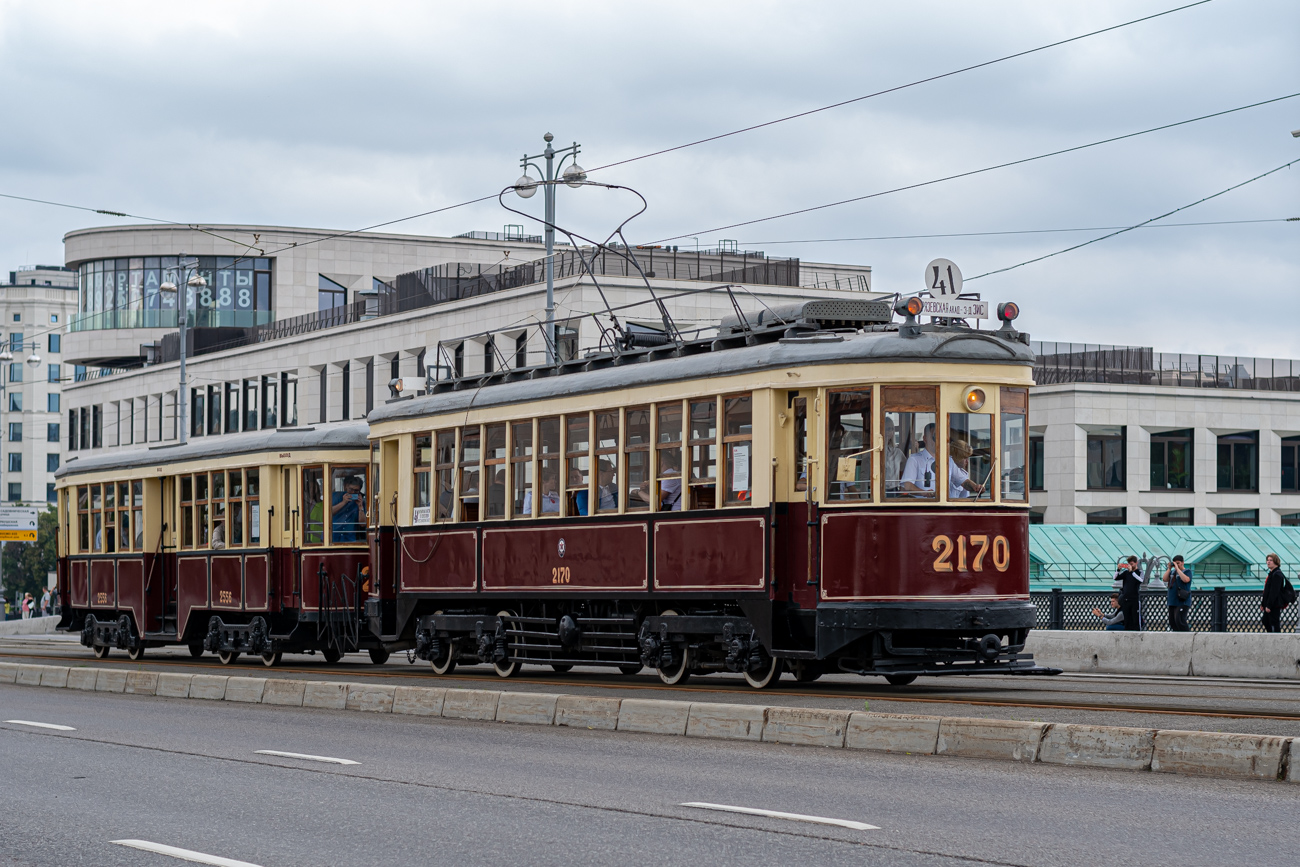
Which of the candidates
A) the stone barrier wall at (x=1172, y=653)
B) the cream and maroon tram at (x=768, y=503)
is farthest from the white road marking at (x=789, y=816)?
the stone barrier wall at (x=1172, y=653)

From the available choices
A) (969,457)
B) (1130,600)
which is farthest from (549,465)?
(1130,600)

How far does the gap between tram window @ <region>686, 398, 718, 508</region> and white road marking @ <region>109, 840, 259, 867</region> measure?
965 centimetres

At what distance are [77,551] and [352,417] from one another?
29848 mm

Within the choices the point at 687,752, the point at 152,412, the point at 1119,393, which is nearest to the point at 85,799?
the point at 687,752

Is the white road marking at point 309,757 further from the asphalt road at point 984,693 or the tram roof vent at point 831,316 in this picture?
the tram roof vent at point 831,316

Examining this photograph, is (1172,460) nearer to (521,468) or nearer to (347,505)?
(347,505)

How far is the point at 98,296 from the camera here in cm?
7938

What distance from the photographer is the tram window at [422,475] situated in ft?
74.0

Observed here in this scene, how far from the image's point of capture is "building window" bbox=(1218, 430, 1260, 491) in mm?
55344

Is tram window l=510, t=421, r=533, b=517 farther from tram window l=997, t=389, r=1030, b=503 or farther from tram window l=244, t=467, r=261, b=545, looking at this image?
tram window l=244, t=467, r=261, b=545

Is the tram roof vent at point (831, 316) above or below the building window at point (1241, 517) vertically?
above

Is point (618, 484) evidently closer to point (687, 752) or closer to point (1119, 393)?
point (687, 752)

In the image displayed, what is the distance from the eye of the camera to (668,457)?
61.3 feet

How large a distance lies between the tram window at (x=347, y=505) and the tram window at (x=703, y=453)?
803 centimetres
